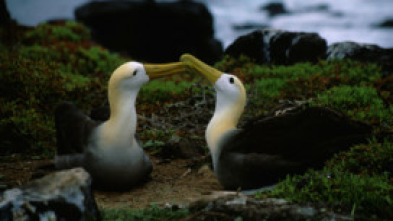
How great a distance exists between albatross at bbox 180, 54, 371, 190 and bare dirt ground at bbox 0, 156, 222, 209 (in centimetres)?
43

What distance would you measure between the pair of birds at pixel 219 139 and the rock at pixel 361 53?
262 inches

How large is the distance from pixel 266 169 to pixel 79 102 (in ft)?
16.6

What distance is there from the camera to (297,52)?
11531mm

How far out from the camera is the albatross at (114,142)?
15.1ft

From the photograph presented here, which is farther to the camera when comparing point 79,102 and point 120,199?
point 79,102

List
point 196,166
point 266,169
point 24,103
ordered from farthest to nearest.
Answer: point 24,103 → point 196,166 → point 266,169

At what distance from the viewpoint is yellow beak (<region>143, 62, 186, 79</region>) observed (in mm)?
4925

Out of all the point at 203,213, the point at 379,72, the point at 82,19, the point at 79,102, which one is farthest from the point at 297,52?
the point at 82,19

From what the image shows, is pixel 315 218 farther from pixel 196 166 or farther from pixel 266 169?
pixel 196 166

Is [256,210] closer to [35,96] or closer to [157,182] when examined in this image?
[157,182]

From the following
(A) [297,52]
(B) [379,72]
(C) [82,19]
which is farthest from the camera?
(C) [82,19]

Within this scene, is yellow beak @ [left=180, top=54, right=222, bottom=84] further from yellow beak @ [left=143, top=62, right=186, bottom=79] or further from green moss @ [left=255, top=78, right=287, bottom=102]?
green moss @ [left=255, top=78, right=287, bottom=102]

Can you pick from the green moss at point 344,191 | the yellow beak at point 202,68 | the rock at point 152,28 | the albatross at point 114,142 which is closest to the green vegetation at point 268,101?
the green moss at point 344,191

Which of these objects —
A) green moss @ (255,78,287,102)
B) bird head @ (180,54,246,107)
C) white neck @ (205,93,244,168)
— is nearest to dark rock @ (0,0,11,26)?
green moss @ (255,78,287,102)
